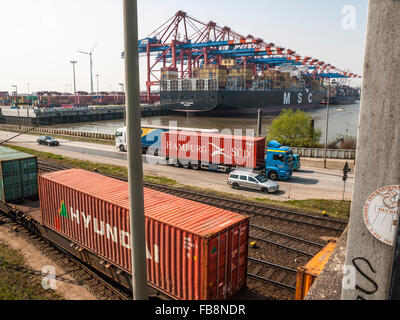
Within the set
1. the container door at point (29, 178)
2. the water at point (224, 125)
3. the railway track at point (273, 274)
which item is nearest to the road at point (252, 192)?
the railway track at point (273, 274)

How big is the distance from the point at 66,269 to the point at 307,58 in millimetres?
123809

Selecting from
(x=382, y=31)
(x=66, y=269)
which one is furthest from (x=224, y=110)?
(x=382, y=31)

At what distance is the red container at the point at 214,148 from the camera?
97.0 ft

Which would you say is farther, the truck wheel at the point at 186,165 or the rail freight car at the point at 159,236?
the truck wheel at the point at 186,165

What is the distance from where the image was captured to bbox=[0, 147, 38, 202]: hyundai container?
17969 millimetres

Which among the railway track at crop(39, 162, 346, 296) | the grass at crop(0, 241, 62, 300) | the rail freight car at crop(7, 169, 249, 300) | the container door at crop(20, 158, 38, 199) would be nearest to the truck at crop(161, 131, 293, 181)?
the railway track at crop(39, 162, 346, 296)

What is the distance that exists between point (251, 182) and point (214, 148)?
7306mm

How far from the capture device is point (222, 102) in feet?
330

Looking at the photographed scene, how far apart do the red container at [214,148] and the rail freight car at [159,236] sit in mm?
17751

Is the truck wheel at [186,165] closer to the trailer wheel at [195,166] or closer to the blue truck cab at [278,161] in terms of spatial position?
the trailer wheel at [195,166]

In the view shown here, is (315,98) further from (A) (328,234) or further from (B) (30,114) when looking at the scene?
A: (A) (328,234)

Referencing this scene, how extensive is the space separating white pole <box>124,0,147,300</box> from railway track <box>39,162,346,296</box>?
9686 mm

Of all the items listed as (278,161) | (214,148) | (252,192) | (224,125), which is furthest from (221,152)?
(224,125)

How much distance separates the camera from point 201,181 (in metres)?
29.4
